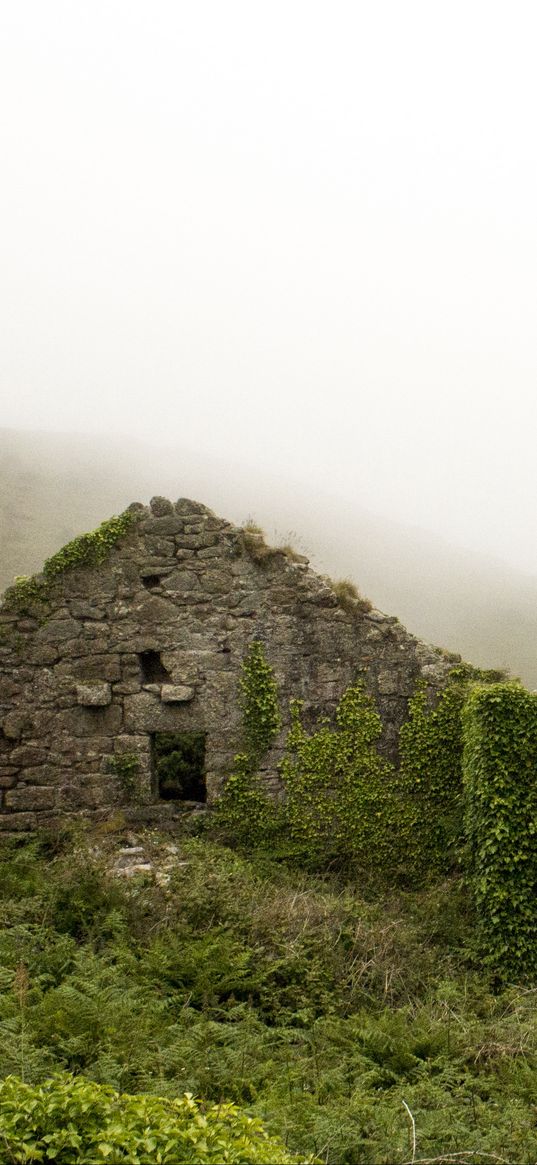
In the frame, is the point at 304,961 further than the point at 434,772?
No

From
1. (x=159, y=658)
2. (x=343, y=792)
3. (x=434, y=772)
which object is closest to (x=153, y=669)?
(x=159, y=658)

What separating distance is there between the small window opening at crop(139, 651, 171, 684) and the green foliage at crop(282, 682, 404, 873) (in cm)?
204

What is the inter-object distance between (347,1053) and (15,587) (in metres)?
7.82

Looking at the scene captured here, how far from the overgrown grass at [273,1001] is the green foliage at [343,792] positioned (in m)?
0.61

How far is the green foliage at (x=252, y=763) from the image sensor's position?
11.1m

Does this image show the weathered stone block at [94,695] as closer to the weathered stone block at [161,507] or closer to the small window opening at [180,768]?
the small window opening at [180,768]

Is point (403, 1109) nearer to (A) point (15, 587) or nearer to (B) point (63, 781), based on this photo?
(B) point (63, 781)

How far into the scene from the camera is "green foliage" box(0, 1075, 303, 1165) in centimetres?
388

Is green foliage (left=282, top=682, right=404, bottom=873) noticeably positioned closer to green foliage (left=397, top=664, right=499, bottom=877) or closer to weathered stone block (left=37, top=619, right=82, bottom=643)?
green foliage (left=397, top=664, right=499, bottom=877)

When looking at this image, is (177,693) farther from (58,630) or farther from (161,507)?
A: (161,507)

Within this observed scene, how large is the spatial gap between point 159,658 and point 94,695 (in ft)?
3.62

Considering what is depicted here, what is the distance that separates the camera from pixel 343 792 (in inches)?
438

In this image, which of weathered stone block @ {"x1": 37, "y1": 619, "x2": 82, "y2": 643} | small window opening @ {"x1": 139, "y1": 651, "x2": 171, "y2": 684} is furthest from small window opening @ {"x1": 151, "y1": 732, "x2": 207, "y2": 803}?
weathered stone block @ {"x1": 37, "y1": 619, "x2": 82, "y2": 643}

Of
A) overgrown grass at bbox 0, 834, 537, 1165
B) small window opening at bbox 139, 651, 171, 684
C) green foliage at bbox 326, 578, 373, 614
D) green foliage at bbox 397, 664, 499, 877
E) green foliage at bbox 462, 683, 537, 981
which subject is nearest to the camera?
overgrown grass at bbox 0, 834, 537, 1165
